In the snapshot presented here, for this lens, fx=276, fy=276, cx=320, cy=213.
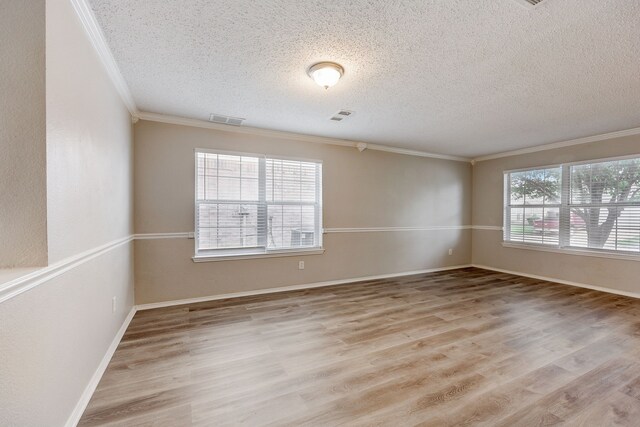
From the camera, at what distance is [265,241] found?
407 cm

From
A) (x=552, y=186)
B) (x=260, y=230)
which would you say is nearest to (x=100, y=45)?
(x=260, y=230)

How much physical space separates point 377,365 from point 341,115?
275 centimetres

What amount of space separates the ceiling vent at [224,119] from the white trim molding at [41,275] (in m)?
2.11

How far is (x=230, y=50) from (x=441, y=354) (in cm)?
297

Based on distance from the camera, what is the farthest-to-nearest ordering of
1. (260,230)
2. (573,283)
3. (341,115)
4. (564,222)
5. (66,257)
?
(564,222), (573,283), (260,230), (341,115), (66,257)

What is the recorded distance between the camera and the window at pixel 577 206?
3.96 meters

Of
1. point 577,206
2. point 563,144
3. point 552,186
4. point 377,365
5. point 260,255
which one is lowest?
point 377,365

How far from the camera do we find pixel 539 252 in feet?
16.2

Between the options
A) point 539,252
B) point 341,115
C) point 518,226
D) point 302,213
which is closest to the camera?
point 341,115

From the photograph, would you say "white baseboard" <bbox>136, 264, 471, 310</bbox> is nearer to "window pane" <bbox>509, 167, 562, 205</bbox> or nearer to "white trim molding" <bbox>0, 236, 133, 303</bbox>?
"white trim molding" <bbox>0, 236, 133, 303</bbox>

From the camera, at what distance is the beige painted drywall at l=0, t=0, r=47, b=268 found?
1179 millimetres

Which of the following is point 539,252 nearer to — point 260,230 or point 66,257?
point 260,230

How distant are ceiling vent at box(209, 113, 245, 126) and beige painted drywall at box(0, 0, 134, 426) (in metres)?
1.23

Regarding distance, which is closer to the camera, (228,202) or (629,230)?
(228,202)
